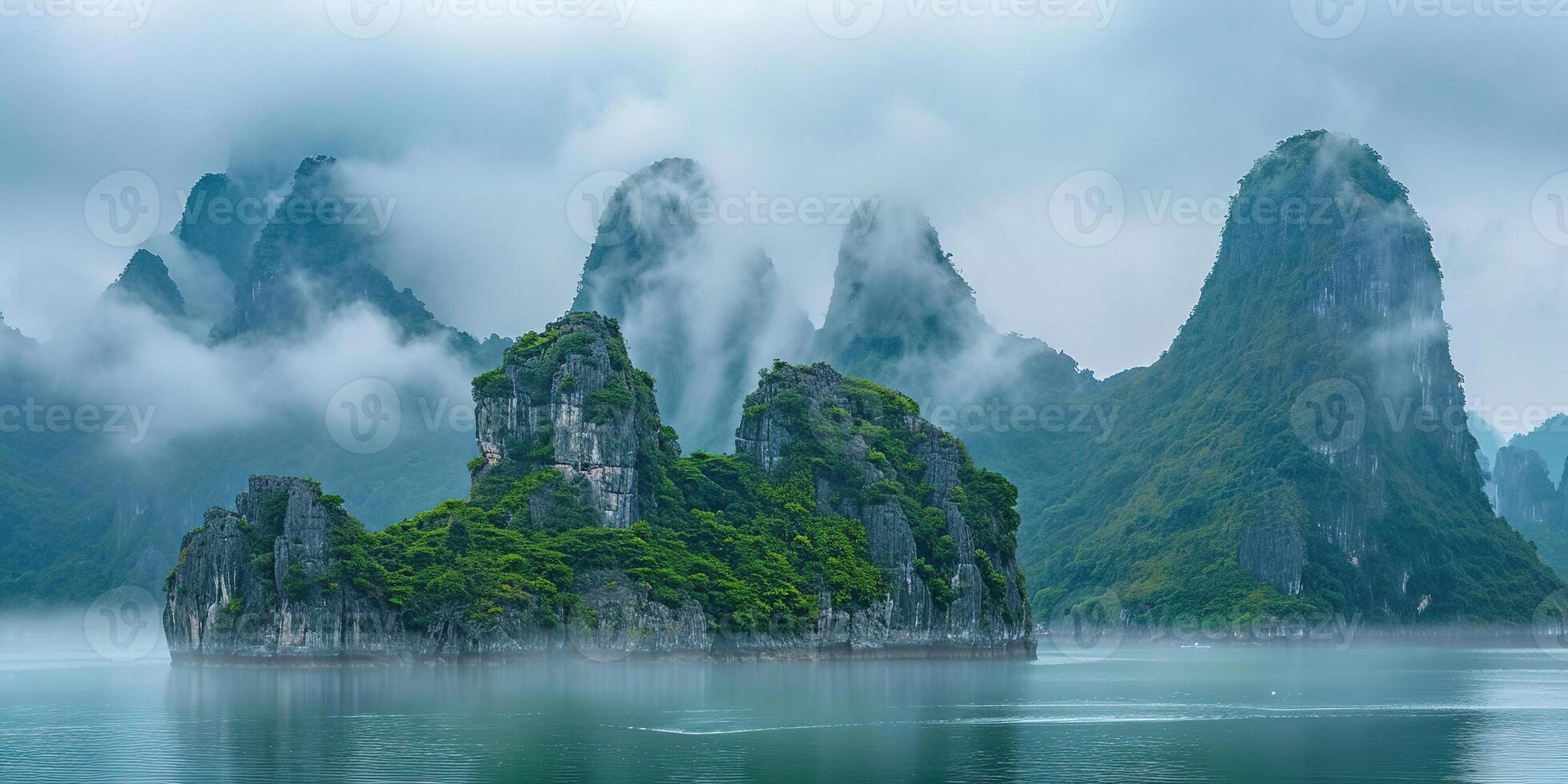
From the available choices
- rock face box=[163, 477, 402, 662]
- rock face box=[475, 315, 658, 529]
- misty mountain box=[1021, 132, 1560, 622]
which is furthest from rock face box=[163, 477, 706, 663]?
misty mountain box=[1021, 132, 1560, 622]

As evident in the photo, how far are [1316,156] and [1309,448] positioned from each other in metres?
38.4

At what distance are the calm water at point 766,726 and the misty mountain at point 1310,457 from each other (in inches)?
3044

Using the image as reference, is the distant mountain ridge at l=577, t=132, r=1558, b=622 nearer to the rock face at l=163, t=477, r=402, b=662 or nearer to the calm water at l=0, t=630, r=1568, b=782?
the calm water at l=0, t=630, r=1568, b=782

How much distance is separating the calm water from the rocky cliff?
307cm

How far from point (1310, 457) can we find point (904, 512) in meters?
75.5

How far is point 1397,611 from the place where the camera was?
165 metres

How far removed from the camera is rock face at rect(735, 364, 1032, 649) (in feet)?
339

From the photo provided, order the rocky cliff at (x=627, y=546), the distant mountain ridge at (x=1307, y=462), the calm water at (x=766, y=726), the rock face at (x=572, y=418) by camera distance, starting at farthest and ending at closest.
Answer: the distant mountain ridge at (x=1307, y=462), the rock face at (x=572, y=418), the rocky cliff at (x=627, y=546), the calm water at (x=766, y=726)

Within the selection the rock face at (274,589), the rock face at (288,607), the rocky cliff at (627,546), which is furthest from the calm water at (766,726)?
the rocky cliff at (627,546)

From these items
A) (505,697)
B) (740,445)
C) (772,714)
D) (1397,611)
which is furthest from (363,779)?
(1397,611)

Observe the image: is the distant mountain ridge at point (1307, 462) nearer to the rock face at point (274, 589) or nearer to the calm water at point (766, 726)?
the calm water at point (766, 726)

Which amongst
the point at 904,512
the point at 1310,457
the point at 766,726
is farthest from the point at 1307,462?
the point at 766,726

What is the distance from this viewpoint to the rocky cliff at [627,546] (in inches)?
3265

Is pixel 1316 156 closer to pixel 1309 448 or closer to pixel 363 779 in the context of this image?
pixel 1309 448
